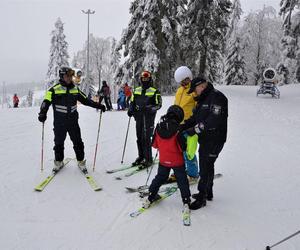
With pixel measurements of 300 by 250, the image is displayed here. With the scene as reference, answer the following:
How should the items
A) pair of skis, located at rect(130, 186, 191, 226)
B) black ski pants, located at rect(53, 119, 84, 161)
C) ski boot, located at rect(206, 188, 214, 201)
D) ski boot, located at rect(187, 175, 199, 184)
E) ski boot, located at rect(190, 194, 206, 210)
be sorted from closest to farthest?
pair of skis, located at rect(130, 186, 191, 226) < ski boot, located at rect(190, 194, 206, 210) < ski boot, located at rect(206, 188, 214, 201) < ski boot, located at rect(187, 175, 199, 184) < black ski pants, located at rect(53, 119, 84, 161)

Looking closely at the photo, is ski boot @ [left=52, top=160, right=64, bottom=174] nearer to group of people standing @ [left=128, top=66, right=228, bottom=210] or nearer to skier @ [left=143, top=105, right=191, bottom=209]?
group of people standing @ [left=128, top=66, right=228, bottom=210]

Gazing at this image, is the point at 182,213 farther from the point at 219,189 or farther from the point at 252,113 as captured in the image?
the point at 252,113

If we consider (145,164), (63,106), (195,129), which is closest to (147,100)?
(145,164)

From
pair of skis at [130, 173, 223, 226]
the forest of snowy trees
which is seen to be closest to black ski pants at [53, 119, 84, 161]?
pair of skis at [130, 173, 223, 226]

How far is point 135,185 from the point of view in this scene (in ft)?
20.2

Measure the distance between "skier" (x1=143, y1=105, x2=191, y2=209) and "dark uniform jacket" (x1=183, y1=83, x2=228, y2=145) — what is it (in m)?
0.32

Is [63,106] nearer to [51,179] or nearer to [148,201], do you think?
[51,179]

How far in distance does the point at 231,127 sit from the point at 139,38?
11881 millimetres

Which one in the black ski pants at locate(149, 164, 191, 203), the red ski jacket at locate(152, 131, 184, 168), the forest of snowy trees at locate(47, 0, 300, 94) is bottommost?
the black ski pants at locate(149, 164, 191, 203)

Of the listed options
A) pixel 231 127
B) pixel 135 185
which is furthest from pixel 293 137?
pixel 135 185

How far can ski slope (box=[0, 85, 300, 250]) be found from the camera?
4.27 meters

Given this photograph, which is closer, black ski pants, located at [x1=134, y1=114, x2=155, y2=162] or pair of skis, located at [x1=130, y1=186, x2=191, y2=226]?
pair of skis, located at [x1=130, y1=186, x2=191, y2=226]

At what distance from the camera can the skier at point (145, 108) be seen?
6758 millimetres

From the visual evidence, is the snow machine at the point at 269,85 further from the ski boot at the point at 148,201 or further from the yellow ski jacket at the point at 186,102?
the ski boot at the point at 148,201
